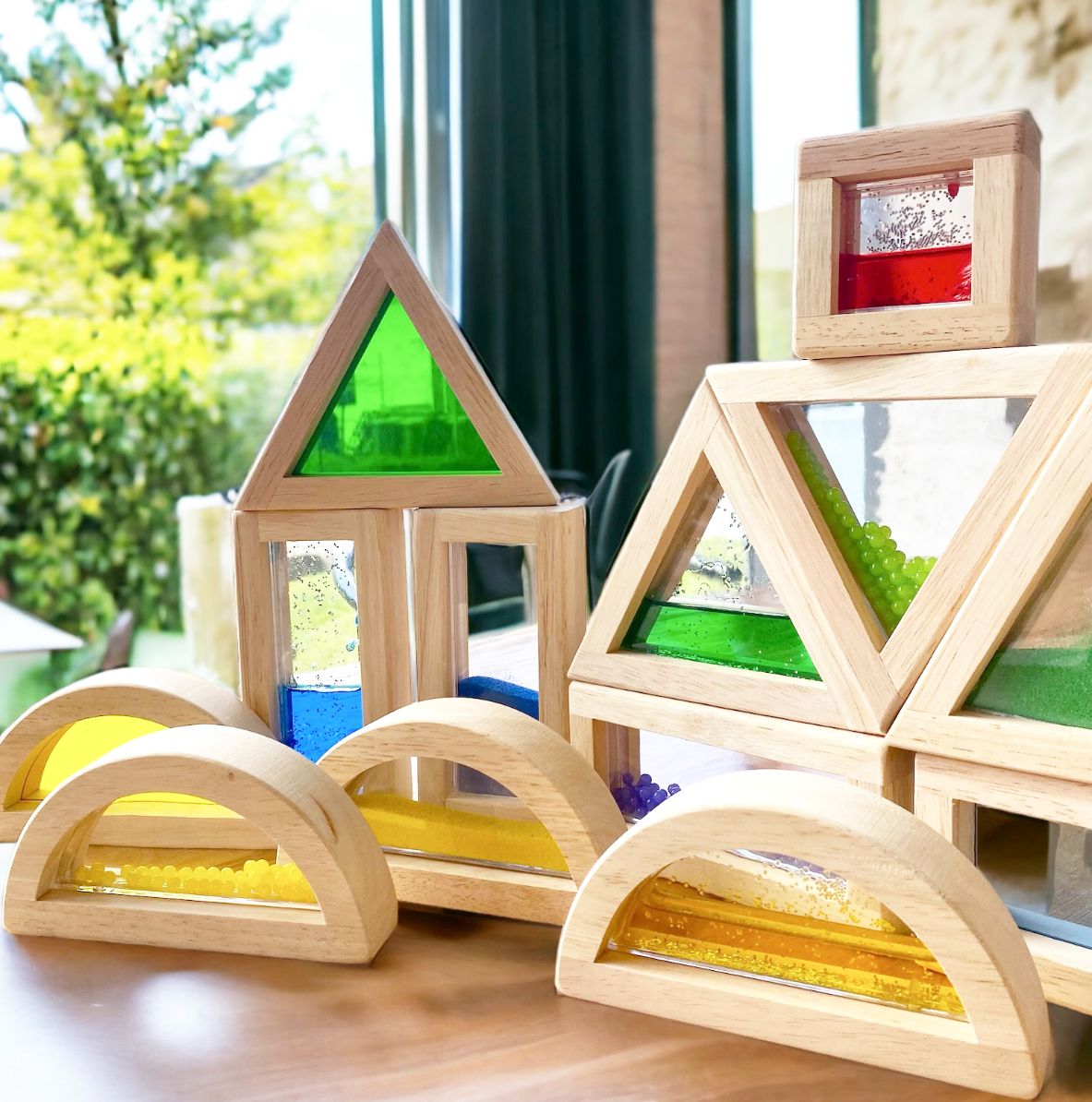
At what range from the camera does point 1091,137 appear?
1795 millimetres

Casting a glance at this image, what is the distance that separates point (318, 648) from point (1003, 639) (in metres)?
0.47

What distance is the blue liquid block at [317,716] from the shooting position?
31.8 inches

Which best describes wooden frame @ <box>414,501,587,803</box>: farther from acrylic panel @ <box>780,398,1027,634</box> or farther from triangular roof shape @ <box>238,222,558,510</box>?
acrylic panel @ <box>780,398,1027,634</box>

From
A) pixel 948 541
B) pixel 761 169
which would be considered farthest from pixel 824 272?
pixel 761 169

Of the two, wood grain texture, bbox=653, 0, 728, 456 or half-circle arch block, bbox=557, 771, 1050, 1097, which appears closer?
half-circle arch block, bbox=557, 771, 1050, 1097

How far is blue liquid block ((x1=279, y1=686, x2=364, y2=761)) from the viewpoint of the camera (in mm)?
807

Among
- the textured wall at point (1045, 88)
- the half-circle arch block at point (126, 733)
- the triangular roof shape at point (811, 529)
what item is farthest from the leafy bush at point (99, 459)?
the triangular roof shape at point (811, 529)

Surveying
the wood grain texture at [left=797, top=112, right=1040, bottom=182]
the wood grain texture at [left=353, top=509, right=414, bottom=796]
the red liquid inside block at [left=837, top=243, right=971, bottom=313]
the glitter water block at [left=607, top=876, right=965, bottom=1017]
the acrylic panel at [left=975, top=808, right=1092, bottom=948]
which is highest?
the wood grain texture at [left=797, top=112, right=1040, bottom=182]

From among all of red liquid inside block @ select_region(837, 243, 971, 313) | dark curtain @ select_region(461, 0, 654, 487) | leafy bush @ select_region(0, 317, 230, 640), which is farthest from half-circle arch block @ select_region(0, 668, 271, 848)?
leafy bush @ select_region(0, 317, 230, 640)

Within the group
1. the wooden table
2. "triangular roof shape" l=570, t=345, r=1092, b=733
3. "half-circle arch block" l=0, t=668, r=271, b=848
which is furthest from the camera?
"half-circle arch block" l=0, t=668, r=271, b=848

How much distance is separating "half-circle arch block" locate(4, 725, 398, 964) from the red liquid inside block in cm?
41

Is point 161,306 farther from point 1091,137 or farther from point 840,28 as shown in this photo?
point 1091,137

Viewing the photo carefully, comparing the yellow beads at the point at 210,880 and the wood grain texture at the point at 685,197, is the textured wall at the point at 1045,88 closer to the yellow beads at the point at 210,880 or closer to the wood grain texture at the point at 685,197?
the wood grain texture at the point at 685,197

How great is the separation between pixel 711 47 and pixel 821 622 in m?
2.51
